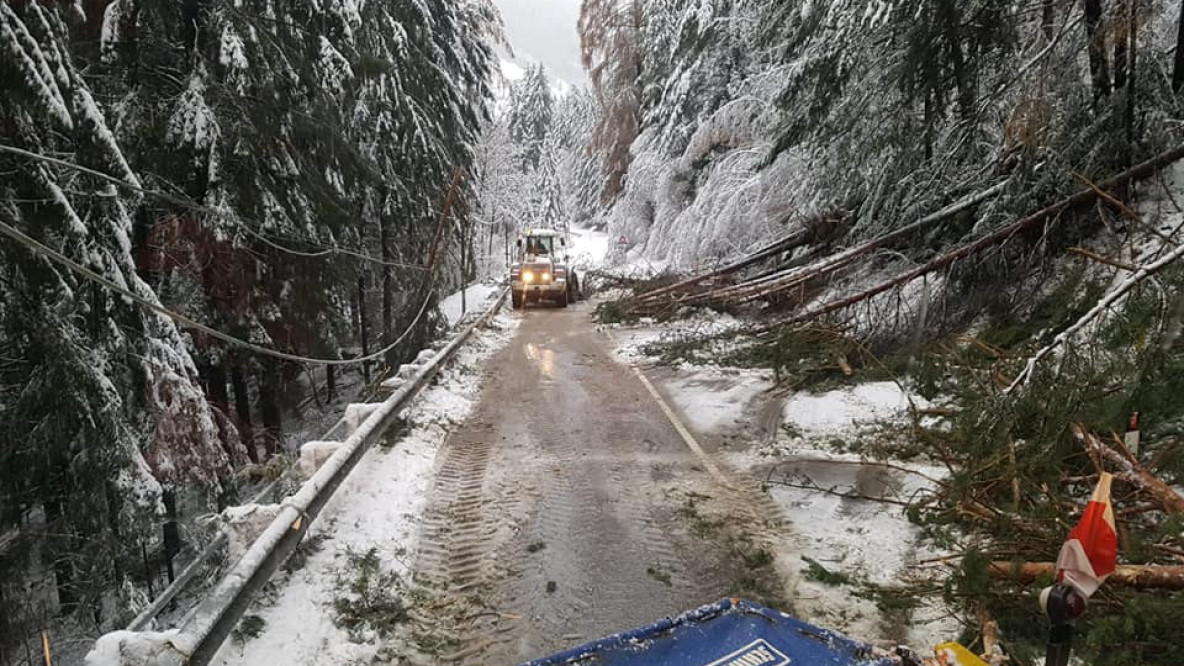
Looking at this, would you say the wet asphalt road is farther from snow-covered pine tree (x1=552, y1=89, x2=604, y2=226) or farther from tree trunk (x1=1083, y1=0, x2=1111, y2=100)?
snow-covered pine tree (x1=552, y1=89, x2=604, y2=226)

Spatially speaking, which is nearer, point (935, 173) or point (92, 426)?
point (92, 426)

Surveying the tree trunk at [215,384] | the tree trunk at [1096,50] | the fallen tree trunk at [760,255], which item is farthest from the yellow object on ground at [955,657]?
the fallen tree trunk at [760,255]

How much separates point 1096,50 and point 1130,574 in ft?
21.5

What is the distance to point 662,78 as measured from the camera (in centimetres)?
2980

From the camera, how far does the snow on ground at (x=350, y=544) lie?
3373 millimetres

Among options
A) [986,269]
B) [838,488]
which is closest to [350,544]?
[838,488]

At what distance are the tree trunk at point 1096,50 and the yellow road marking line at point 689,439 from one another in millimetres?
5888

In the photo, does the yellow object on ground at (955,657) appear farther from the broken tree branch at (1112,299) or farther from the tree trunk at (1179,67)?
the tree trunk at (1179,67)

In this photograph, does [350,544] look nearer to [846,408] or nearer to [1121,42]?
[846,408]

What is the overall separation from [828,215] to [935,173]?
3161 mm

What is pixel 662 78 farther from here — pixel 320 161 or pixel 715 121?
pixel 320 161

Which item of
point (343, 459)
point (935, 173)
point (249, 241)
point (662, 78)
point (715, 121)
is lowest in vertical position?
point (343, 459)

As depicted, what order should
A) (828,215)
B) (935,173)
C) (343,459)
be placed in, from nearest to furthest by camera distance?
(343,459) < (935,173) < (828,215)

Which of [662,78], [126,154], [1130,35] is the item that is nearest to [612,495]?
[1130,35]
